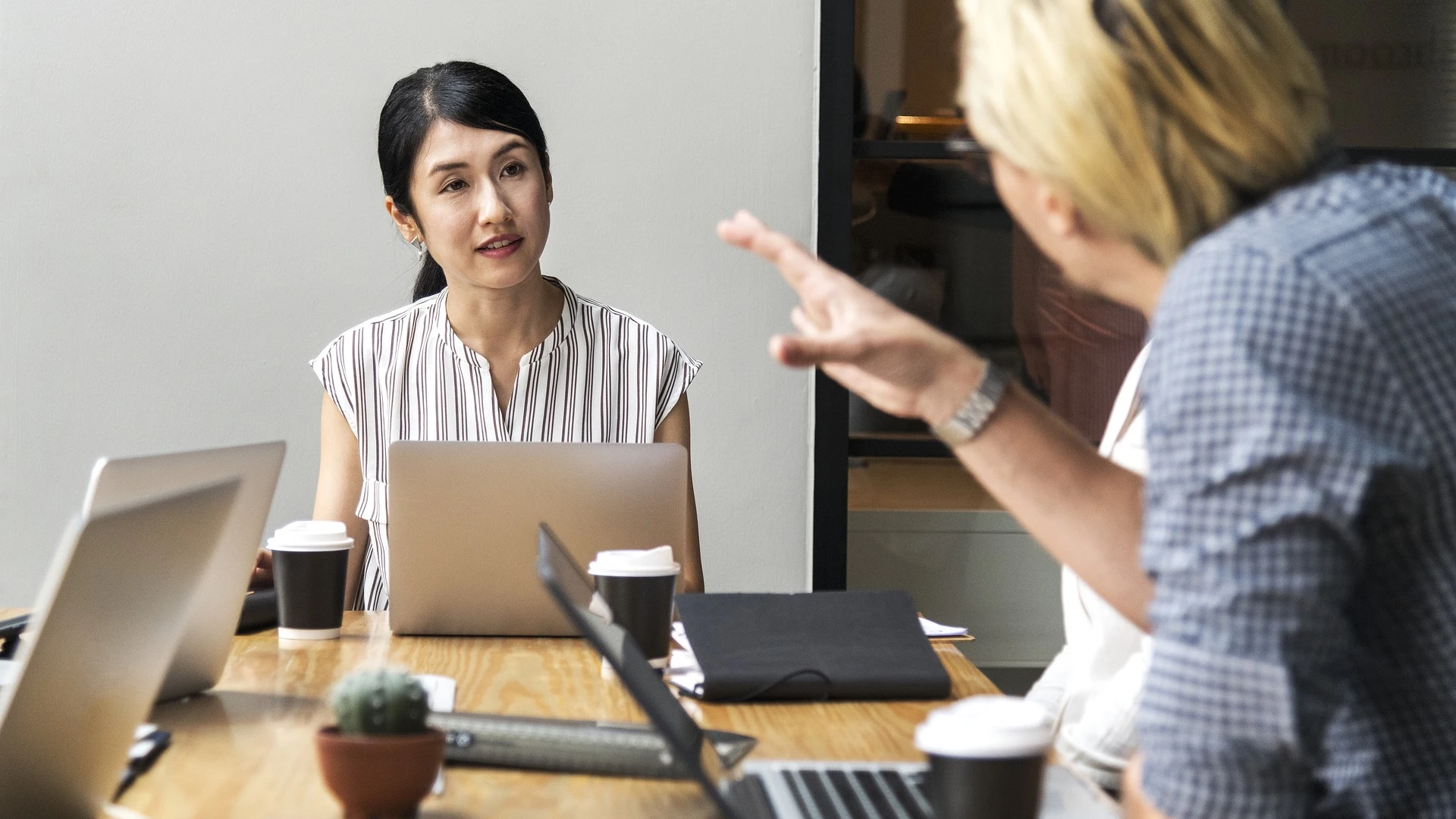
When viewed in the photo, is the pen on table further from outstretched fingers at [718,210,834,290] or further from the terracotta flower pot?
outstretched fingers at [718,210,834,290]

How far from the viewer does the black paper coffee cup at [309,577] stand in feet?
4.86

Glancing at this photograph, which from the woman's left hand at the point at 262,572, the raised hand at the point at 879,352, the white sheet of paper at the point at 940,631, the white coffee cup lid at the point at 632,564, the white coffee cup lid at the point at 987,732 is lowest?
the white sheet of paper at the point at 940,631

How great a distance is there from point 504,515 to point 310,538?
223mm

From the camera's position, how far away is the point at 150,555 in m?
0.84

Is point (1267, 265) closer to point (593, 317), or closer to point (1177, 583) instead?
point (1177, 583)

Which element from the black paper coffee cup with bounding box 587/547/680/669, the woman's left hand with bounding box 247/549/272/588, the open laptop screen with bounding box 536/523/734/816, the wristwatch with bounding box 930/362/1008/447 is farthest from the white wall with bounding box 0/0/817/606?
the wristwatch with bounding box 930/362/1008/447

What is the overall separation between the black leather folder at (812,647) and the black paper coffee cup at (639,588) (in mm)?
46

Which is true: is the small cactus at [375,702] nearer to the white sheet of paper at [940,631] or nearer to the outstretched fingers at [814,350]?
the outstretched fingers at [814,350]

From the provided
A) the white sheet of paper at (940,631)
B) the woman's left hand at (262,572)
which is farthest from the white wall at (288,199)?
the white sheet of paper at (940,631)

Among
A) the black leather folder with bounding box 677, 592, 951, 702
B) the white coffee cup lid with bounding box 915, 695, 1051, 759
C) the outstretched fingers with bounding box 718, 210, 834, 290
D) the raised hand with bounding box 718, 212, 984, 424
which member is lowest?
the black leather folder with bounding box 677, 592, 951, 702

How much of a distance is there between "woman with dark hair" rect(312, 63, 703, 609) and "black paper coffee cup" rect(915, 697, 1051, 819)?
1.19 meters

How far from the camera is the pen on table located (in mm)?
958

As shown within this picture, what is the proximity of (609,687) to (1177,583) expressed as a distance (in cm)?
72

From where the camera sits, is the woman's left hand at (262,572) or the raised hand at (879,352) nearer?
the raised hand at (879,352)
